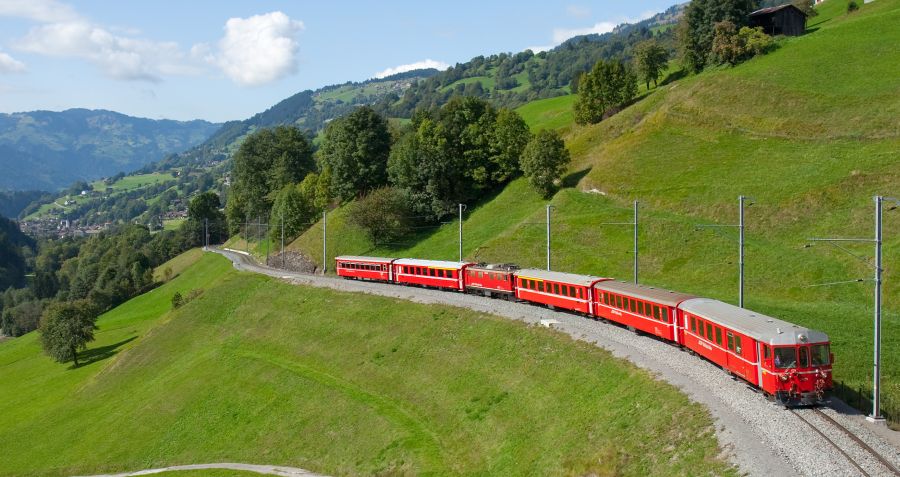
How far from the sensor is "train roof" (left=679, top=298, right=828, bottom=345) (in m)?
27.1

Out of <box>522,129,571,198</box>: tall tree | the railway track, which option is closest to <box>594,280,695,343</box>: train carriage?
the railway track

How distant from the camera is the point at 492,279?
2292 inches

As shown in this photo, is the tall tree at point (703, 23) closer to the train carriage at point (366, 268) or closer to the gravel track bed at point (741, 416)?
the train carriage at point (366, 268)

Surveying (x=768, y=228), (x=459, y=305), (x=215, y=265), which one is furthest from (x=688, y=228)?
(x=215, y=265)

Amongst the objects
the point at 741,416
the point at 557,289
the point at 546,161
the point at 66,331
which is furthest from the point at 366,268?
the point at 741,416

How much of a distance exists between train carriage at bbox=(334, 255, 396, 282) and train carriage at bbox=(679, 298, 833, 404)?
4651 cm

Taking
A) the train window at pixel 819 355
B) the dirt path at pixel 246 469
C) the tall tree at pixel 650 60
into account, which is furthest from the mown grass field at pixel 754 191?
the dirt path at pixel 246 469

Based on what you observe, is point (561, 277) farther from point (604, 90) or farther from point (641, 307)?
point (604, 90)

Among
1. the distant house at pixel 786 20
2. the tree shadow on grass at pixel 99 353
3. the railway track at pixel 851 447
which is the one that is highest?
the distant house at pixel 786 20

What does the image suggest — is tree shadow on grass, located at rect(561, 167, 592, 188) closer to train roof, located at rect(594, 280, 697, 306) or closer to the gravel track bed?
train roof, located at rect(594, 280, 697, 306)

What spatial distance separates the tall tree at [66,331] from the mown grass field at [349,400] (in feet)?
13.1

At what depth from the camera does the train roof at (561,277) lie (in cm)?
4756

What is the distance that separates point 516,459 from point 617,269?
35.4m

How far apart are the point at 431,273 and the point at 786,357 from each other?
138 ft
